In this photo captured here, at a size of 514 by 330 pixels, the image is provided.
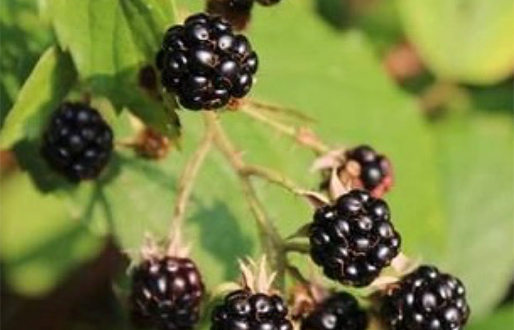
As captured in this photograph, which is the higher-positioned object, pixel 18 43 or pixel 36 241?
pixel 18 43

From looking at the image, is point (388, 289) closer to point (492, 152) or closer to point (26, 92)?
point (26, 92)

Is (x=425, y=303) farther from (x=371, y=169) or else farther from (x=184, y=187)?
(x=184, y=187)

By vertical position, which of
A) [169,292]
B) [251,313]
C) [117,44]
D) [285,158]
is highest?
[117,44]

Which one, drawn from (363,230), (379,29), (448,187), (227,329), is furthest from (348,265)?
(379,29)

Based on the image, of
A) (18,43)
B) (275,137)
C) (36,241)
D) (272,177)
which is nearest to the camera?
(272,177)

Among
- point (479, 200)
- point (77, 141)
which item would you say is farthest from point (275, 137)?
point (479, 200)

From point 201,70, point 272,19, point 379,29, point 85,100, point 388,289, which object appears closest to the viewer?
point 201,70

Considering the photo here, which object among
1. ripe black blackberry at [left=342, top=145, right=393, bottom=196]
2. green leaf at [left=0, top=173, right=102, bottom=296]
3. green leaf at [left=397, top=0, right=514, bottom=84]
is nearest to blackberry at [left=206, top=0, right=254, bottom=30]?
ripe black blackberry at [left=342, top=145, right=393, bottom=196]
